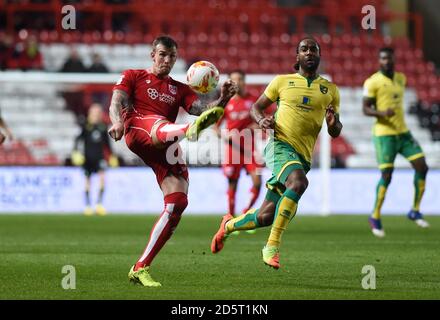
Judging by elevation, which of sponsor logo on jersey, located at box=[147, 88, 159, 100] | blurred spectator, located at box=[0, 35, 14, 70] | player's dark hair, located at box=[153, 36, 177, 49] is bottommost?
sponsor logo on jersey, located at box=[147, 88, 159, 100]

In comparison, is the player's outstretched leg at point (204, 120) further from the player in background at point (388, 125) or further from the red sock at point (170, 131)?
→ the player in background at point (388, 125)

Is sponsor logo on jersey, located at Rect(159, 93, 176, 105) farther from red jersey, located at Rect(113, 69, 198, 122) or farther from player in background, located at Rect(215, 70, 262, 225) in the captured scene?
player in background, located at Rect(215, 70, 262, 225)

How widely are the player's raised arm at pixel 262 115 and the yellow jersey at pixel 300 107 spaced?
0.07m

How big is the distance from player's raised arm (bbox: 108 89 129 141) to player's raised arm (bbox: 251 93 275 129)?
4.17 feet

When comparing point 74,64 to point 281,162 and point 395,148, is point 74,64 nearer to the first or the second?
point 395,148

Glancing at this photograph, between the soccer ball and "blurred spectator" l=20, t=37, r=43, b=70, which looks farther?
"blurred spectator" l=20, t=37, r=43, b=70

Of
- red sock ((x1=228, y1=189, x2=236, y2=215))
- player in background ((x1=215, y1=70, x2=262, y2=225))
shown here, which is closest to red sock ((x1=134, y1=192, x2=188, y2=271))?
red sock ((x1=228, y1=189, x2=236, y2=215))

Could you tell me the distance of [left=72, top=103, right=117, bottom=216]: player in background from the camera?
20.3 meters

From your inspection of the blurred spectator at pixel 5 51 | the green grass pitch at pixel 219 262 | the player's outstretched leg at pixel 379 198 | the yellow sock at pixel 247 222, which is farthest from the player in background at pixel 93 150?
the yellow sock at pixel 247 222

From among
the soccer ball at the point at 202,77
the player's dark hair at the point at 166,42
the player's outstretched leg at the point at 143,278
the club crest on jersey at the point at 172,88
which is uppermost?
the player's dark hair at the point at 166,42

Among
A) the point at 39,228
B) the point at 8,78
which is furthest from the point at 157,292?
the point at 8,78

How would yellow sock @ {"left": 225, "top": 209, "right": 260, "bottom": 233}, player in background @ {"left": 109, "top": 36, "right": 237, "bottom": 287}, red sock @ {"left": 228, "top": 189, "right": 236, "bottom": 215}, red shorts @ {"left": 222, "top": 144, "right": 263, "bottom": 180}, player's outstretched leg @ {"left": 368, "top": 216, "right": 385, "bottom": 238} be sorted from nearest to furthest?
player in background @ {"left": 109, "top": 36, "right": 237, "bottom": 287} < yellow sock @ {"left": 225, "top": 209, "right": 260, "bottom": 233} < player's outstretched leg @ {"left": 368, "top": 216, "right": 385, "bottom": 238} < red sock @ {"left": 228, "top": 189, "right": 236, "bottom": 215} < red shorts @ {"left": 222, "top": 144, "right": 263, "bottom": 180}

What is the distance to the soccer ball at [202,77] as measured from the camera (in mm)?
8398

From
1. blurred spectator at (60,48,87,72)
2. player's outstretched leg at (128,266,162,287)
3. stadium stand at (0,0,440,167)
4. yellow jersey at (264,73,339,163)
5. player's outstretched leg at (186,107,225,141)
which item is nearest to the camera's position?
player's outstretched leg at (186,107,225,141)
